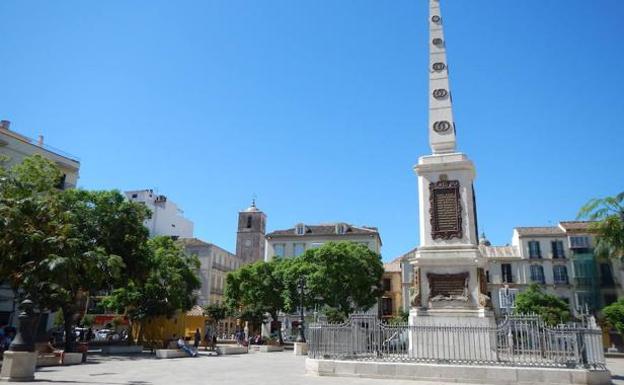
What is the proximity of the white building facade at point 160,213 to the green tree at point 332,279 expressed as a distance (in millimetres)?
26923

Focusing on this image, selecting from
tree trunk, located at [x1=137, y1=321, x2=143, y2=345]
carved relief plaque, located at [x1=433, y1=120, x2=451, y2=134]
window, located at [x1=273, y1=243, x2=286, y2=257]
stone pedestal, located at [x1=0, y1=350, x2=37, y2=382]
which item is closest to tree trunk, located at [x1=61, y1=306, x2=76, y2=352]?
tree trunk, located at [x1=137, y1=321, x2=143, y2=345]

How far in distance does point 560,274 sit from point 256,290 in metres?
29.1

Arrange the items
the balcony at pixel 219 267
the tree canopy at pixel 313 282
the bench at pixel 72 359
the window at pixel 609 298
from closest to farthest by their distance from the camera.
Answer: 1. the bench at pixel 72 359
2. the tree canopy at pixel 313 282
3. the window at pixel 609 298
4. the balcony at pixel 219 267

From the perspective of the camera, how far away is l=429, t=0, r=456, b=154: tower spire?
16188 mm

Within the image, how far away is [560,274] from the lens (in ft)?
149

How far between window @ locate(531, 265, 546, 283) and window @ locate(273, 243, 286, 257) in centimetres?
2760

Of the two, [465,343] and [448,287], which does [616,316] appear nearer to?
[448,287]

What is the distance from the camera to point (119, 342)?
2816cm

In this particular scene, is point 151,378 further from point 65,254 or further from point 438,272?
point 438,272

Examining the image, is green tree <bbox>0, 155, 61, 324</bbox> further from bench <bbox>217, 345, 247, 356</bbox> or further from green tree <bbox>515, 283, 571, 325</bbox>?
green tree <bbox>515, 283, 571, 325</bbox>

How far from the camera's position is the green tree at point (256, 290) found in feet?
130

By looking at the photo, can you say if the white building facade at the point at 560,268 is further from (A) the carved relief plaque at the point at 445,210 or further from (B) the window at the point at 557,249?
(A) the carved relief plaque at the point at 445,210

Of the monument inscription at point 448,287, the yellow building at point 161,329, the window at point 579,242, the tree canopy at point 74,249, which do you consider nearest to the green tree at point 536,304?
the window at point 579,242

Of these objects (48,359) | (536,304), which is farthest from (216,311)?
(536,304)
